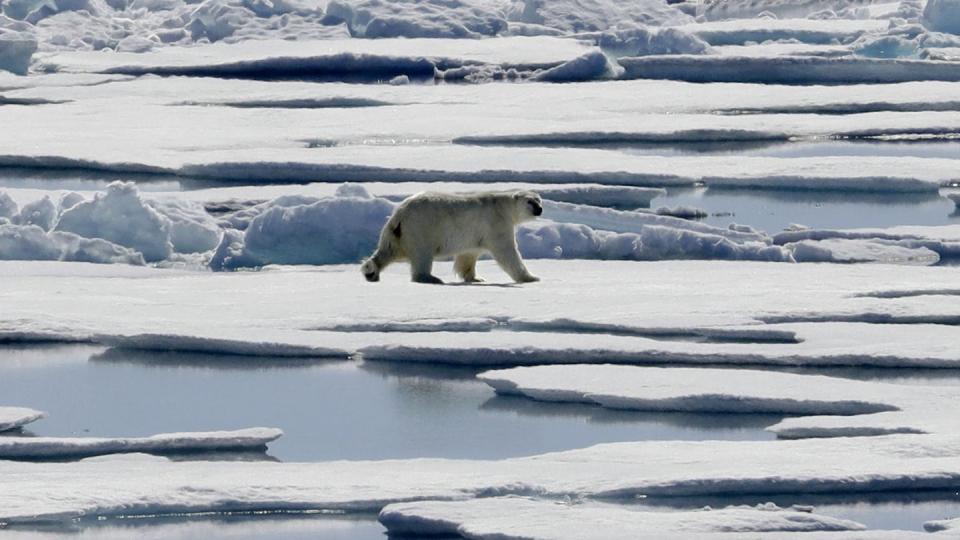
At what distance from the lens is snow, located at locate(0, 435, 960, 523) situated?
3.97 meters

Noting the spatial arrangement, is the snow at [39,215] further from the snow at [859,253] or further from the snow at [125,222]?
the snow at [859,253]

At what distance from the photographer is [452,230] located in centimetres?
712

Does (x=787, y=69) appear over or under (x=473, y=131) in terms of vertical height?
over

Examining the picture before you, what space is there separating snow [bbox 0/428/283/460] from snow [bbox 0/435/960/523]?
13cm

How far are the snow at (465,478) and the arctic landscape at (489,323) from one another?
0.01 metres

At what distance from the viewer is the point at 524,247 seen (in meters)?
8.30

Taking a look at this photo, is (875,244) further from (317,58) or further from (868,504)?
(317,58)

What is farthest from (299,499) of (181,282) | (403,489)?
(181,282)

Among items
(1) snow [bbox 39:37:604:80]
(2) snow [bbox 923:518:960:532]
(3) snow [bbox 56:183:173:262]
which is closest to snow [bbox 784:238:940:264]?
(3) snow [bbox 56:183:173:262]

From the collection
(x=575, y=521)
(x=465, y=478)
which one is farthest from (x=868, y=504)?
(x=465, y=478)

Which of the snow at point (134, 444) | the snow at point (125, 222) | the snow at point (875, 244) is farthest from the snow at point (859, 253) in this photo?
the snow at point (134, 444)

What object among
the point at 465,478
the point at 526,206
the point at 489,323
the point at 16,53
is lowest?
the point at 16,53

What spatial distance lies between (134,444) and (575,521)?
1.36m

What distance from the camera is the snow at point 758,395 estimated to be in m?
4.78
